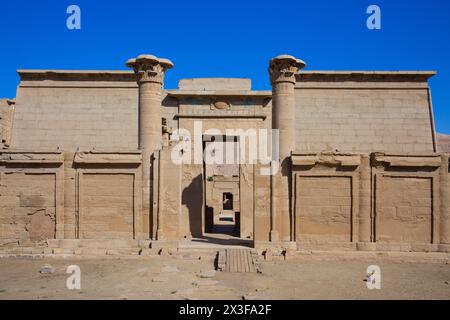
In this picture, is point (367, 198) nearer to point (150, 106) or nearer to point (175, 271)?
point (175, 271)

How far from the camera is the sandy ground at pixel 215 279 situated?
7734 millimetres

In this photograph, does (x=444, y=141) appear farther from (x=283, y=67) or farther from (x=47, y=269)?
(x=47, y=269)

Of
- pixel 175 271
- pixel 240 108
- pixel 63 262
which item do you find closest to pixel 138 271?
pixel 175 271

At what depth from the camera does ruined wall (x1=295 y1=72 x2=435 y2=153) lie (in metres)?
17.8

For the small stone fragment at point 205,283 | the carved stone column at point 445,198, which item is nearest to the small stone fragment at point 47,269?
the small stone fragment at point 205,283

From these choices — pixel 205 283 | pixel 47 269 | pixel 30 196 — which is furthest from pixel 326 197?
pixel 30 196

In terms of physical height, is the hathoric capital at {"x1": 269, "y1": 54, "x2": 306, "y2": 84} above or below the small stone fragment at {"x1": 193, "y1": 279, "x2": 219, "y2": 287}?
above

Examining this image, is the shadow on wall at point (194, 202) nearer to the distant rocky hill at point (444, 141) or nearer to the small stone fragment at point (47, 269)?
the small stone fragment at point (47, 269)

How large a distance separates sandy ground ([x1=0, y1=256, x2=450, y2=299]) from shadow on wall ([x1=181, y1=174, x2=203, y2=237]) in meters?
3.60

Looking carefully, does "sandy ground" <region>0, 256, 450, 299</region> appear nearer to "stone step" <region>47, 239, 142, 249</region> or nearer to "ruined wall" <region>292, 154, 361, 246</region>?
"stone step" <region>47, 239, 142, 249</region>

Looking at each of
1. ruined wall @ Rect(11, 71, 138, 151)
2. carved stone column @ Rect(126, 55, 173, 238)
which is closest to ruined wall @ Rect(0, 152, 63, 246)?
carved stone column @ Rect(126, 55, 173, 238)

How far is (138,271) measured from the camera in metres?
9.56

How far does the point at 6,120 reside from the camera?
755 inches
